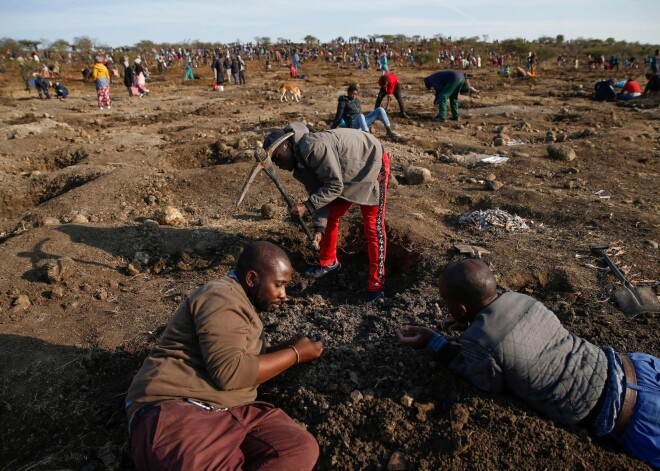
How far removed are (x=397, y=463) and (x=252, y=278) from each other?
1097 mm

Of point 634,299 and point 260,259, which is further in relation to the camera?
point 634,299

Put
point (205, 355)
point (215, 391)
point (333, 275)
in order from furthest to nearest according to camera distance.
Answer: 1. point (333, 275)
2. point (215, 391)
3. point (205, 355)

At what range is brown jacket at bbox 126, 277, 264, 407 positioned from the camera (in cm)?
195

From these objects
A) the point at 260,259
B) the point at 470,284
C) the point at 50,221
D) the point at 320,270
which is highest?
the point at 260,259

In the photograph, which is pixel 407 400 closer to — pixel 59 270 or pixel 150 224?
pixel 59 270

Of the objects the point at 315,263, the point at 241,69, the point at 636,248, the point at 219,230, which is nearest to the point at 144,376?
the point at 315,263

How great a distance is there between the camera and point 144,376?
2.01m

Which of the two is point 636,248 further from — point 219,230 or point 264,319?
point 219,230

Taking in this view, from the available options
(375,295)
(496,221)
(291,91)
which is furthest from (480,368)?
(291,91)

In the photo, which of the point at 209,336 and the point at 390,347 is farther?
the point at 390,347

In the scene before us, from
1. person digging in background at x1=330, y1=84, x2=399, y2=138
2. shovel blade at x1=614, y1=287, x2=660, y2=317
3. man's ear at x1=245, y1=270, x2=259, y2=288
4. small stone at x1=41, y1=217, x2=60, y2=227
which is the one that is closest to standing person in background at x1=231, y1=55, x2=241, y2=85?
person digging in background at x1=330, y1=84, x2=399, y2=138

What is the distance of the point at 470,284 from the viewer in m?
2.17

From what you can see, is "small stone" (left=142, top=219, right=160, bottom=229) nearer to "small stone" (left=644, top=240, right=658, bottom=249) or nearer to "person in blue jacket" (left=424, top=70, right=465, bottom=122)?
"small stone" (left=644, top=240, right=658, bottom=249)

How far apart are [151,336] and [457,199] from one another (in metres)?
3.95
